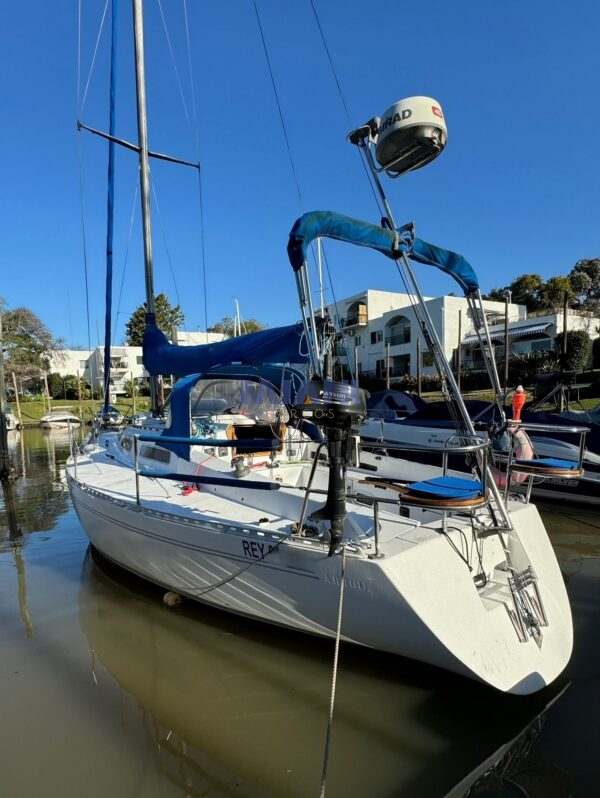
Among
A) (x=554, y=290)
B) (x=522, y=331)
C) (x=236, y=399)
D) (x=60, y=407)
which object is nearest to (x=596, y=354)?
(x=522, y=331)

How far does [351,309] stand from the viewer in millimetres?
44562

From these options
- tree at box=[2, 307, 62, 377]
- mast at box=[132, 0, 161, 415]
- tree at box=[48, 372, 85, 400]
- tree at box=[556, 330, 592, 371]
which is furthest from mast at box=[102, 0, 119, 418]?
tree at box=[48, 372, 85, 400]

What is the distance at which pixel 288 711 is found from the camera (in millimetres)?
3404

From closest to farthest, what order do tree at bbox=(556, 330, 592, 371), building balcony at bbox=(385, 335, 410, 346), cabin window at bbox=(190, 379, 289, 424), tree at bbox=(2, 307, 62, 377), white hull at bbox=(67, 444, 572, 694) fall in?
white hull at bbox=(67, 444, 572, 694), cabin window at bbox=(190, 379, 289, 424), tree at bbox=(556, 330, 592, 371), building balcony at bbox=(385, 335, 410, 346), tree at bbox=(2, 307, 62, 377)

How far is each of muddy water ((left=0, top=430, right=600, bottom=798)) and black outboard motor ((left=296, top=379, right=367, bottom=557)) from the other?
1112mm

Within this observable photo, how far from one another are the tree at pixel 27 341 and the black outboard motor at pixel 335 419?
47525 millimetres

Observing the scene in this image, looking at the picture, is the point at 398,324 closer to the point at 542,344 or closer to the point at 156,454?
the point at 542,344

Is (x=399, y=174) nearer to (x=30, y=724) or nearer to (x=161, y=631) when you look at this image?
(x=161, y=631)

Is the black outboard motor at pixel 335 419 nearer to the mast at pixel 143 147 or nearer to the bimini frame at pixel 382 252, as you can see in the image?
the bimini frame at pixel 382 252

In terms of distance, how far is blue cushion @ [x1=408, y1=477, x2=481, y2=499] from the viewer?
Result: 11.1 ft

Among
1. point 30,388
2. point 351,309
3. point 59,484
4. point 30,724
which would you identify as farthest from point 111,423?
point 30,388

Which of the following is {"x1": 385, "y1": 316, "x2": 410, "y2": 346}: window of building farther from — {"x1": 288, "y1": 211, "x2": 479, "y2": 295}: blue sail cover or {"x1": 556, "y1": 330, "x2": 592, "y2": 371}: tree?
{"x1": 288, "y1": 211, "x2": 479, "y2": 295}: blue sail cover

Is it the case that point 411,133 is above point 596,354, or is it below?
above

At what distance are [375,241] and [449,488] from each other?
8.03 feet
